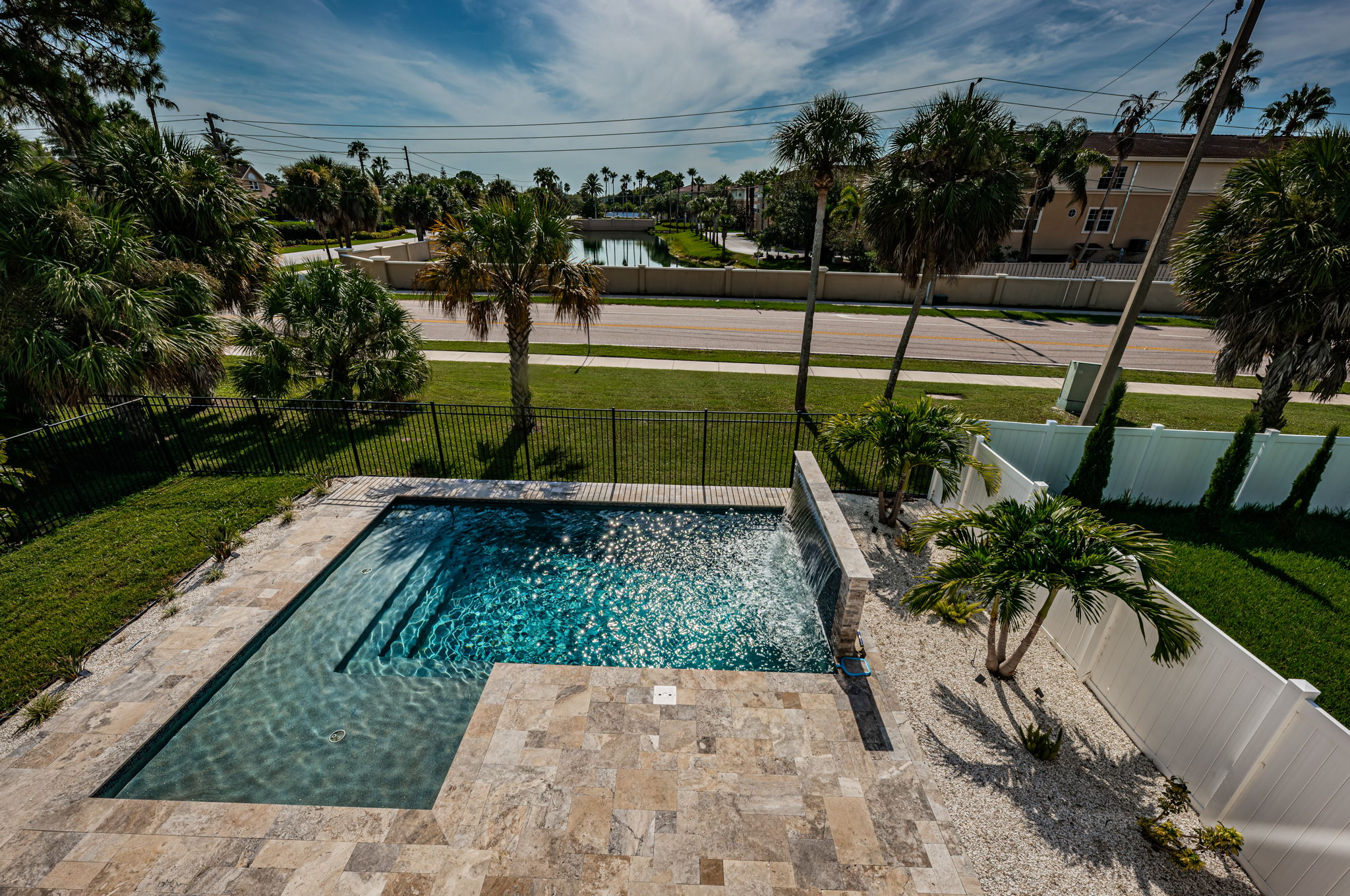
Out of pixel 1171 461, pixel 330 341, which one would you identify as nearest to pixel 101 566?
pixel 330 341

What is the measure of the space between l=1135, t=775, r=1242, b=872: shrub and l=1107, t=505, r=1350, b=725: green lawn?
267 centimetres

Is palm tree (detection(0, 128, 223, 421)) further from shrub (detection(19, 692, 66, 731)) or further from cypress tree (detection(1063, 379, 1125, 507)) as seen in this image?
cypress tree (detection(1063, 379, 1125, 507))

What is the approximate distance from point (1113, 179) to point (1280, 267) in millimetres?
38262

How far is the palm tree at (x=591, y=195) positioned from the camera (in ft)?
380

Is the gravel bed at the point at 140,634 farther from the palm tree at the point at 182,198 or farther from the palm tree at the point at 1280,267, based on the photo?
the palm tree at the point at 1280,267

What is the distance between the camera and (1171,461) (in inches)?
404

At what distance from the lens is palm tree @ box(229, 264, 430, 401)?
12453 mm

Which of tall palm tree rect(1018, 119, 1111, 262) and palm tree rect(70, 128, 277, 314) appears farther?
tall palm tree rect(1018, 119, 1111, 262)

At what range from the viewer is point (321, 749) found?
5.58 m

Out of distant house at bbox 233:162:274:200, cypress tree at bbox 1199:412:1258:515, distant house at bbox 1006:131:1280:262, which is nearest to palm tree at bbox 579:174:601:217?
distant house at bbox 233:162:274:200

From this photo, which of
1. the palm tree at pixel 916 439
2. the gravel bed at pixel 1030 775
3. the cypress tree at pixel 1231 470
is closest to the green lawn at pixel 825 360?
the cypress tree at pixel 1231 470

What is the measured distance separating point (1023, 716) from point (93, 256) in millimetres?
16365

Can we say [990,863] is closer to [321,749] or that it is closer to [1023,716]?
[1023,716]

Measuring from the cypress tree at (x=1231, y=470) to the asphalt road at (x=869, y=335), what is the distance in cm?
1291
